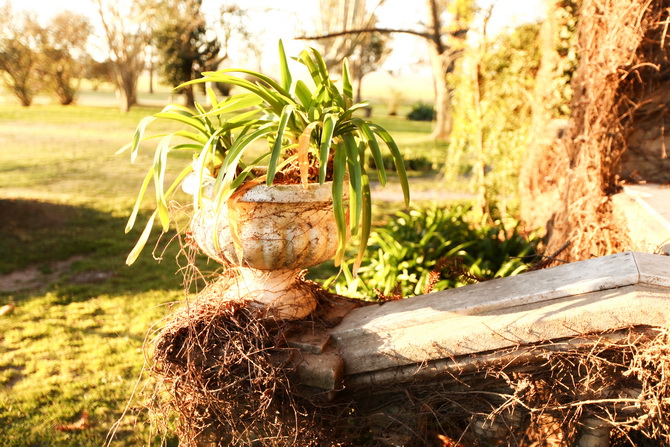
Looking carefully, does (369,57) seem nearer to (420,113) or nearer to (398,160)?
(420,113)

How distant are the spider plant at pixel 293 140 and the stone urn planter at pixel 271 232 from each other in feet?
0.23

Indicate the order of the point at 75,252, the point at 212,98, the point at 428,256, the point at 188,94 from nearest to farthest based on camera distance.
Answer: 1. the point at 212,98
2. the point at 428,256
3. the point at 75,252
4. the point at 188,94

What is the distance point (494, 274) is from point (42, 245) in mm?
5067

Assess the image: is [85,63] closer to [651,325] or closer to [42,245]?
[42,245]

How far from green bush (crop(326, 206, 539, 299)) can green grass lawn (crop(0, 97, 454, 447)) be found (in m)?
1.50

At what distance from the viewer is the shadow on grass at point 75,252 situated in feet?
17.0

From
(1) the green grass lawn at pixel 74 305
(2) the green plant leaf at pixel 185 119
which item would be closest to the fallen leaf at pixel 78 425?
(1) the green grass lawn at pixel 74 305

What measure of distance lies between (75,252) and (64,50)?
25736 mm

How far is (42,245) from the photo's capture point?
20.1 ft

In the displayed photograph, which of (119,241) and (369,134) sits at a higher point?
(369,134)

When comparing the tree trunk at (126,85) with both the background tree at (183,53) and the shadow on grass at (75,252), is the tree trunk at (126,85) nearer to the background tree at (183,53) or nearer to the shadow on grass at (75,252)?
the background tree at (183,53)

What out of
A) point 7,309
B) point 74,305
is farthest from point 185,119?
point 7,309

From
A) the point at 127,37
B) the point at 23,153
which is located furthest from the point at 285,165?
the point at 127,37

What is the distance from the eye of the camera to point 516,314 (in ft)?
6.57
